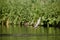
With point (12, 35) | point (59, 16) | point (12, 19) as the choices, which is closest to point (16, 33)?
point (12, 35)

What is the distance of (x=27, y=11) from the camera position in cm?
836

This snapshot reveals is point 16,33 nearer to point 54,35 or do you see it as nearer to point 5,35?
point 5,35

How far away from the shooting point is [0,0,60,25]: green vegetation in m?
8.37

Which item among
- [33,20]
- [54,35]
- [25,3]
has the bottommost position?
[54,35]

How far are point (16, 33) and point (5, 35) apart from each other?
41cm

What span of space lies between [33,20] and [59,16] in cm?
107

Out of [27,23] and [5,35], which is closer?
[5,35]

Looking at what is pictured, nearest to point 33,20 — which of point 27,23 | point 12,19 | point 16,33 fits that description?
point 27,23

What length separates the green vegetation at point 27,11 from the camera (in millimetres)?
8367

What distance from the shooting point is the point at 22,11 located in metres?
8.38

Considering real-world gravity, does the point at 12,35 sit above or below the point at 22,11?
below

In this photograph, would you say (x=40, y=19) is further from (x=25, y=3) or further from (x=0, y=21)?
(x=0, y=21)

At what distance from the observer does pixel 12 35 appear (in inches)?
282

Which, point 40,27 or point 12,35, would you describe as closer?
point 12,35
